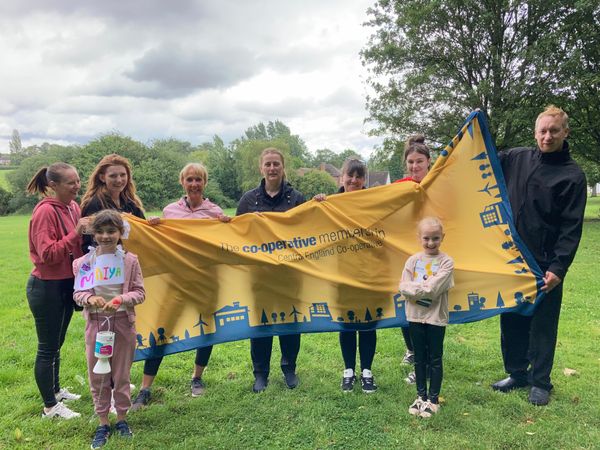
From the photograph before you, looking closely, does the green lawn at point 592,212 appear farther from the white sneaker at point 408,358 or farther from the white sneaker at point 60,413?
the white sneaker at point 60,413

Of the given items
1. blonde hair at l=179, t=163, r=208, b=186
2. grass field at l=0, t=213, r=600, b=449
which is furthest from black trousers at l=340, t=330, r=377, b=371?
blonde hair at l=179, t=163, r=208, b=186

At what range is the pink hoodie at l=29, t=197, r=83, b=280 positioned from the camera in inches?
150

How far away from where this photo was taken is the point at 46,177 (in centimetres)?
411

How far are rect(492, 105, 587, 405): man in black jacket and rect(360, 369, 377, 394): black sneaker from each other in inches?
54.1

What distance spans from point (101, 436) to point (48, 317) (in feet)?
3.99

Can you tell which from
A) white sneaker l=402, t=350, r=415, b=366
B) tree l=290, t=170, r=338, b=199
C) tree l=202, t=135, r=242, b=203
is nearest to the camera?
white sneaker l=402, t=350, r=415, b=366

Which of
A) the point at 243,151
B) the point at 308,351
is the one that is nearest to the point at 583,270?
the point at 308,351

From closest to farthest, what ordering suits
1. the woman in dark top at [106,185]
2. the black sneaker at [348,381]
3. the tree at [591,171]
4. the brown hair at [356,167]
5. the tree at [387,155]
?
the woman in dark top at [106,185] → the black sneaker at [348,381] → the brown hair at [356,167] → the tree at [387,155] → the tree at [591,171]

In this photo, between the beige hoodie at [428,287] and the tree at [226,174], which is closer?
the beige hoodie at [428,287]

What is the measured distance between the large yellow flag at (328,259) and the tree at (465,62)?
58.6 feet

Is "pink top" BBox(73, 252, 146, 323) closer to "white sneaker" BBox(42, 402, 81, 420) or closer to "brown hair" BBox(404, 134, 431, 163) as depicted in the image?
"white sneaker" BBox(42, 402, 81, 420)

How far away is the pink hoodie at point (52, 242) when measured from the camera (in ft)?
12.5

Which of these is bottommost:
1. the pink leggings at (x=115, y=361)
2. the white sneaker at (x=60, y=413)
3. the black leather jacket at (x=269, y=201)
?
the white sneaker at (x=60, y=413)

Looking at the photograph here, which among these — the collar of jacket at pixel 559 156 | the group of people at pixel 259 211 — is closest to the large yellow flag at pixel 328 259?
the group of people at pixel 259 211
